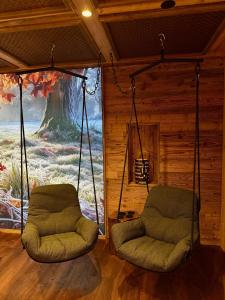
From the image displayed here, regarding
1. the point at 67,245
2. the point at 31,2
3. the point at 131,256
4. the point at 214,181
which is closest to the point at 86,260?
the point at 67,245

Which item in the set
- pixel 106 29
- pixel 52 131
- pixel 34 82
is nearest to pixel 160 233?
pixel 52 131

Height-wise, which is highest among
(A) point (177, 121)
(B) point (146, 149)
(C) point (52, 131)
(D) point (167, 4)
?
(D) point (167, 4)

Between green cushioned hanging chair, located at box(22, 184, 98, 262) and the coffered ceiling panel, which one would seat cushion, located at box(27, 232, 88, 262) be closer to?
green cushioned hanging chair, located at box(22, 184, 98, 262)

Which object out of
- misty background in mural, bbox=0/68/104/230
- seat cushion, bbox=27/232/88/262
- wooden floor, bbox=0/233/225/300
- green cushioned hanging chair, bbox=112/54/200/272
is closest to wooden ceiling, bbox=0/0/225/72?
green cushioned hanging chair, bbox=112/54/200/272

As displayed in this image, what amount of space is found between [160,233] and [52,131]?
6.55 ft

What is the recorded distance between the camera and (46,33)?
7.97 ft

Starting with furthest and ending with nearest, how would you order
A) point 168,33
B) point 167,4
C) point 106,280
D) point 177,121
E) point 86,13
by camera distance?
point 177,121, point 106,280, point 168,33, point 86,13, point 167,4

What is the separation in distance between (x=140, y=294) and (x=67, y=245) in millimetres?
864

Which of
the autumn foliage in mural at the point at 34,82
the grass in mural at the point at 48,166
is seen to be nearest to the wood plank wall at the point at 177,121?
the grass in mural at the point at 48,166

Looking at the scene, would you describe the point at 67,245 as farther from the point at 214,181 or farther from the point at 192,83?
the point at 192,83

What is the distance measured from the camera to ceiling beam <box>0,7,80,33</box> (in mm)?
2025

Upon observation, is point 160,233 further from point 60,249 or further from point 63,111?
point 63,111

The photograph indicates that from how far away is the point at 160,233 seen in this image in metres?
2.87

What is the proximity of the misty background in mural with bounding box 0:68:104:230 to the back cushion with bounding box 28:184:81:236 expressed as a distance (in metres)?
0.57
